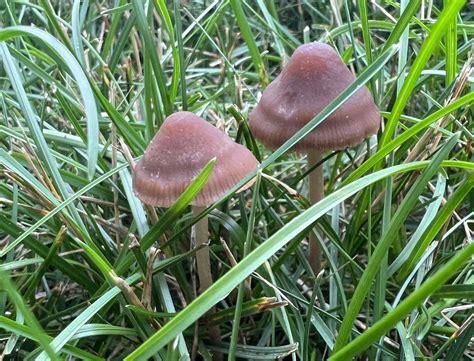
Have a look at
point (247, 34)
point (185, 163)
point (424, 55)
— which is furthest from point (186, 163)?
point (247, 34)

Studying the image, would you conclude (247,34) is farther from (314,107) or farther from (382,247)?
(382,247)

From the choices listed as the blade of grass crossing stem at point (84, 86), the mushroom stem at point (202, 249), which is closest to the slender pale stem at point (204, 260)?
the mushroom stem at point (202, 249)

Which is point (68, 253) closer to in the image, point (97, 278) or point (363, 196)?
point (97, 278)

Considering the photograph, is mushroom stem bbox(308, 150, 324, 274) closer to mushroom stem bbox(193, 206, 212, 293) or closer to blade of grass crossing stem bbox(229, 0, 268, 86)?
mushroom stem bbox(193, 206, 212, 293)

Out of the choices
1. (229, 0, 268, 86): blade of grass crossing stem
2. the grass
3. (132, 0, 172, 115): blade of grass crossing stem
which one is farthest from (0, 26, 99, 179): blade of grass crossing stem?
(229, 0, 268, 86): blade of grass crossing stem

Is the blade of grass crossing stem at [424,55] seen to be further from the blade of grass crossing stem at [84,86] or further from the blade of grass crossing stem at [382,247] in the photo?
the blade of grass crossing stem at [84,86]

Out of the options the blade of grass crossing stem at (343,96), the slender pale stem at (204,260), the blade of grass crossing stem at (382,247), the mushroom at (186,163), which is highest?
the blade of grass crossing stem at (343,96)

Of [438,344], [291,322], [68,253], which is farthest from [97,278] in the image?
[438,344]
